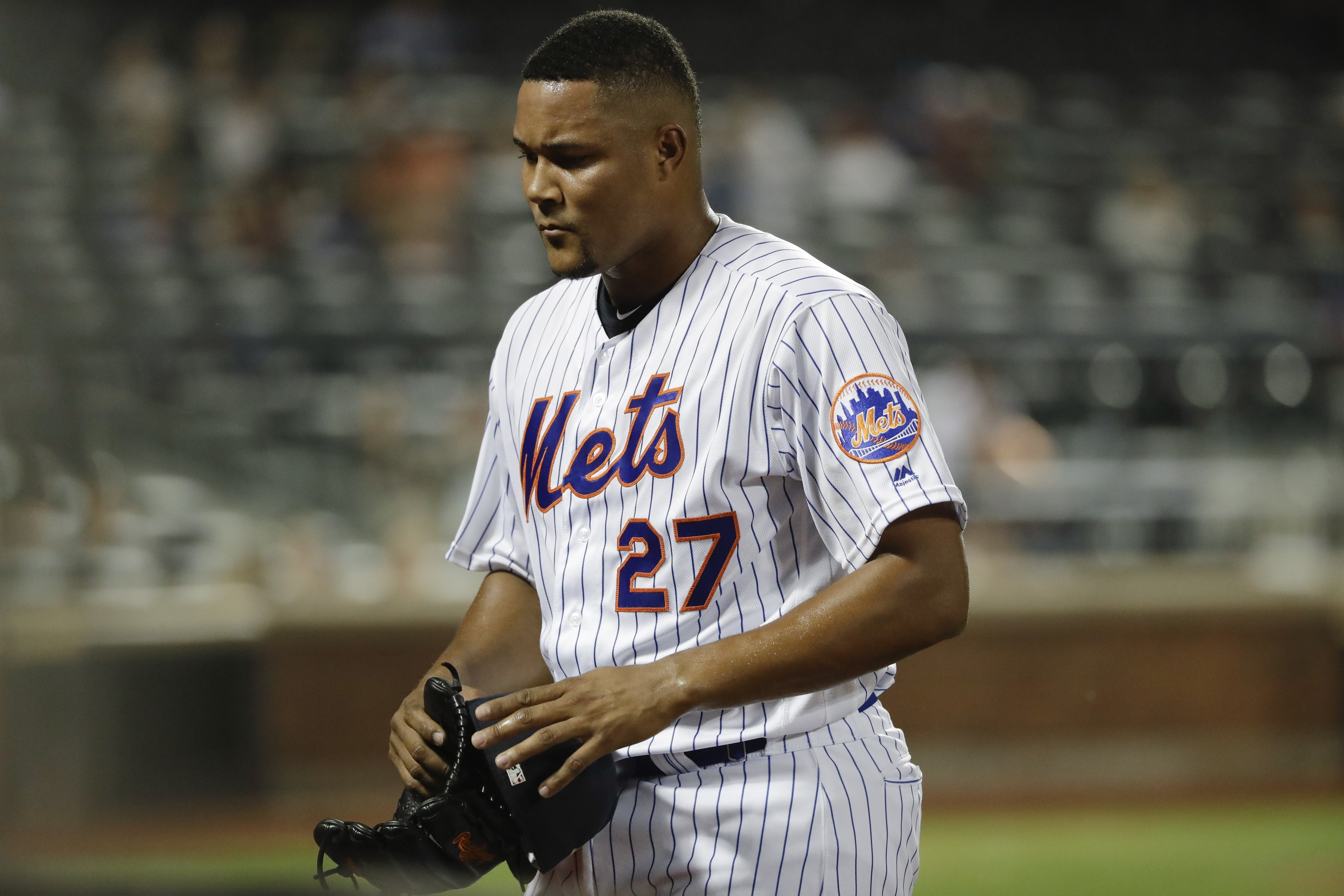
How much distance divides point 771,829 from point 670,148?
808mm

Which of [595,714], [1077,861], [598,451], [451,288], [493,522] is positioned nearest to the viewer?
[595,714]

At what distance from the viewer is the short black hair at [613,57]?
1.62 m

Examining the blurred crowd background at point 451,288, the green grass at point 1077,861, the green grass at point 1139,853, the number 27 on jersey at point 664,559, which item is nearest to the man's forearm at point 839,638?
the number 27 on jersey at point 664,559

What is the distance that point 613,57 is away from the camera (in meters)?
1.64

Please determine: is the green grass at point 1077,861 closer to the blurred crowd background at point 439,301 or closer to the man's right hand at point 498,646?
the blurred crowd background at point 439,301

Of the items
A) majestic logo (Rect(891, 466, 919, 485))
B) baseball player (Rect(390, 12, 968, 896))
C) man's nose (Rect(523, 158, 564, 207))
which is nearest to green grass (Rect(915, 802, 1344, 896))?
baseball player (Rect(390, 12, 968, 896))

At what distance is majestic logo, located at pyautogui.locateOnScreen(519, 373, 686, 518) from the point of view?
1.63 metres

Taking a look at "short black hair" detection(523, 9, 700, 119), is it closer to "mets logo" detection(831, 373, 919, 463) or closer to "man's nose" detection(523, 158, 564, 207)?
"man's nose" detection(523, 158, 564, 207)

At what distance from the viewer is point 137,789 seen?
5875 millimetres

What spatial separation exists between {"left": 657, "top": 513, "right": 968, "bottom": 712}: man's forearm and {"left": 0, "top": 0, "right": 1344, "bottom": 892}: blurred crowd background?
464 cm

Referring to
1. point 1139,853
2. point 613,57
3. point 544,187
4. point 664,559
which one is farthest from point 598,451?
point 1139,853

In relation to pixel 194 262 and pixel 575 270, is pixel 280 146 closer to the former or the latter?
pixel 194 262

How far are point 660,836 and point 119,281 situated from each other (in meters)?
6.68

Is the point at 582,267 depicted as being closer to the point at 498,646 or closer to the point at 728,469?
the point at 728,469
